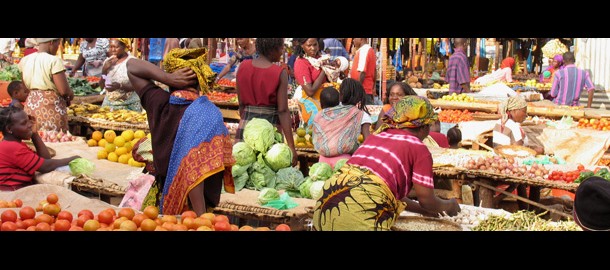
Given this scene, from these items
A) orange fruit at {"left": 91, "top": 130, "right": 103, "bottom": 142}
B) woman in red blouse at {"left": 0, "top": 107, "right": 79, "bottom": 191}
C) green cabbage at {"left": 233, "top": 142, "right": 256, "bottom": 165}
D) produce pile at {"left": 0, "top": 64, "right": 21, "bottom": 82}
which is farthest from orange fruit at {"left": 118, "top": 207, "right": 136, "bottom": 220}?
produce pile at {"left": 0, "top": 64, "right": 21, "bottom": 82}

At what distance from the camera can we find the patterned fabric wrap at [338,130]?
6.38 m

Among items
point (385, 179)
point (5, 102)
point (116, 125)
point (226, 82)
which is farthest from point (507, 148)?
point (226, 82)

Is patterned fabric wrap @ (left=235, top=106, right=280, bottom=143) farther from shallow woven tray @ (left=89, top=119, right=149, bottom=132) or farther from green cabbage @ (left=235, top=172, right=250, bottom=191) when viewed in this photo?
shallow woven tray @ (left=89, top=119, right=149, bottom=132)

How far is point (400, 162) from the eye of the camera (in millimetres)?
3936

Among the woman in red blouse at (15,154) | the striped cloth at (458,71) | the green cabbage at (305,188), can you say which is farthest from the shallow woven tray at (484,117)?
the woman in red blouse at (15,154)

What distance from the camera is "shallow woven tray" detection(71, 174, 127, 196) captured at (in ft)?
18.6

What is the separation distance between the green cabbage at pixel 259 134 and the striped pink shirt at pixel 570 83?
6819 mm

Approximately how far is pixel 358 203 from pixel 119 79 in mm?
5184

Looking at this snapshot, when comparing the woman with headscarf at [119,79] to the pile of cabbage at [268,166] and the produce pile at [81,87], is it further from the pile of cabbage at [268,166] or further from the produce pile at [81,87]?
the pile of cabbage at [268,166]

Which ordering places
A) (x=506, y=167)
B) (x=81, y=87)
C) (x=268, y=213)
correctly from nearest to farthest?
(x=268, y=213) < (x=506, y=167) < (x=81, y=87)

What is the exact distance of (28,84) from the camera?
7688 mm

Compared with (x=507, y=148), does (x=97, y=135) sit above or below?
above

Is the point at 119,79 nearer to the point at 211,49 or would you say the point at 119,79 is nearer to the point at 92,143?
the point at 92,143
